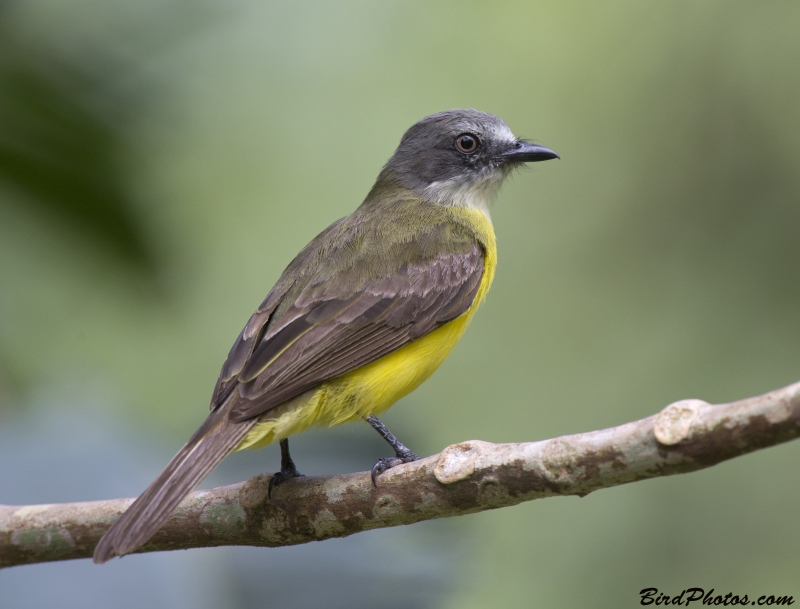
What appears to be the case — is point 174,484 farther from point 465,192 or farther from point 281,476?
point 465,192

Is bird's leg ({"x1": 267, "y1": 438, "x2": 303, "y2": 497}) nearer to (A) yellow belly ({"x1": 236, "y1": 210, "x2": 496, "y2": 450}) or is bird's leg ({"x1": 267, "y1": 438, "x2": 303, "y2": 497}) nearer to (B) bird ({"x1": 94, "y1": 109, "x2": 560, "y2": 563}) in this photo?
(B) bird ({"x1": 94, "y1": 109, "x2": 560, "y2": 563})

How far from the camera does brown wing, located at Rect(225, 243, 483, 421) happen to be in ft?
11.4

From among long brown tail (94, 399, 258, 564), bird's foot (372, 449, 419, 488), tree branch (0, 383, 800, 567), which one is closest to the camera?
tree branch (0, 383, 800, 567)

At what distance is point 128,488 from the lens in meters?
3.69

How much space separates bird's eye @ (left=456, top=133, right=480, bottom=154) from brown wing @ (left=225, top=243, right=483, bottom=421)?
0.91 meters

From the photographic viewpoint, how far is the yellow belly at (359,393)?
346 cm

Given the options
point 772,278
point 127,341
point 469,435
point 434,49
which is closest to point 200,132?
point 127,341

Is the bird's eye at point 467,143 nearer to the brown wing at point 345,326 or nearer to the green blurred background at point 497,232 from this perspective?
the green blurred background at point 497,232

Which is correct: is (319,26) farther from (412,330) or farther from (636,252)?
(412,330)

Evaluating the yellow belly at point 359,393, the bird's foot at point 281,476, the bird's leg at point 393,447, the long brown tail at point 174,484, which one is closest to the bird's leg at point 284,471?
the bird's foot at point 281,476

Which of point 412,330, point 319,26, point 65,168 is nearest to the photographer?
point 65,168

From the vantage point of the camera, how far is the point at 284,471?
3574 mm

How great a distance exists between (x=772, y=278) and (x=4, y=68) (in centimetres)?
439

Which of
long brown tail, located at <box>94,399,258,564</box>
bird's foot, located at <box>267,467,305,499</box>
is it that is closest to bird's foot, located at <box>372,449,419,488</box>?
bird's foot, located at <box>267,467,305,499</box>
